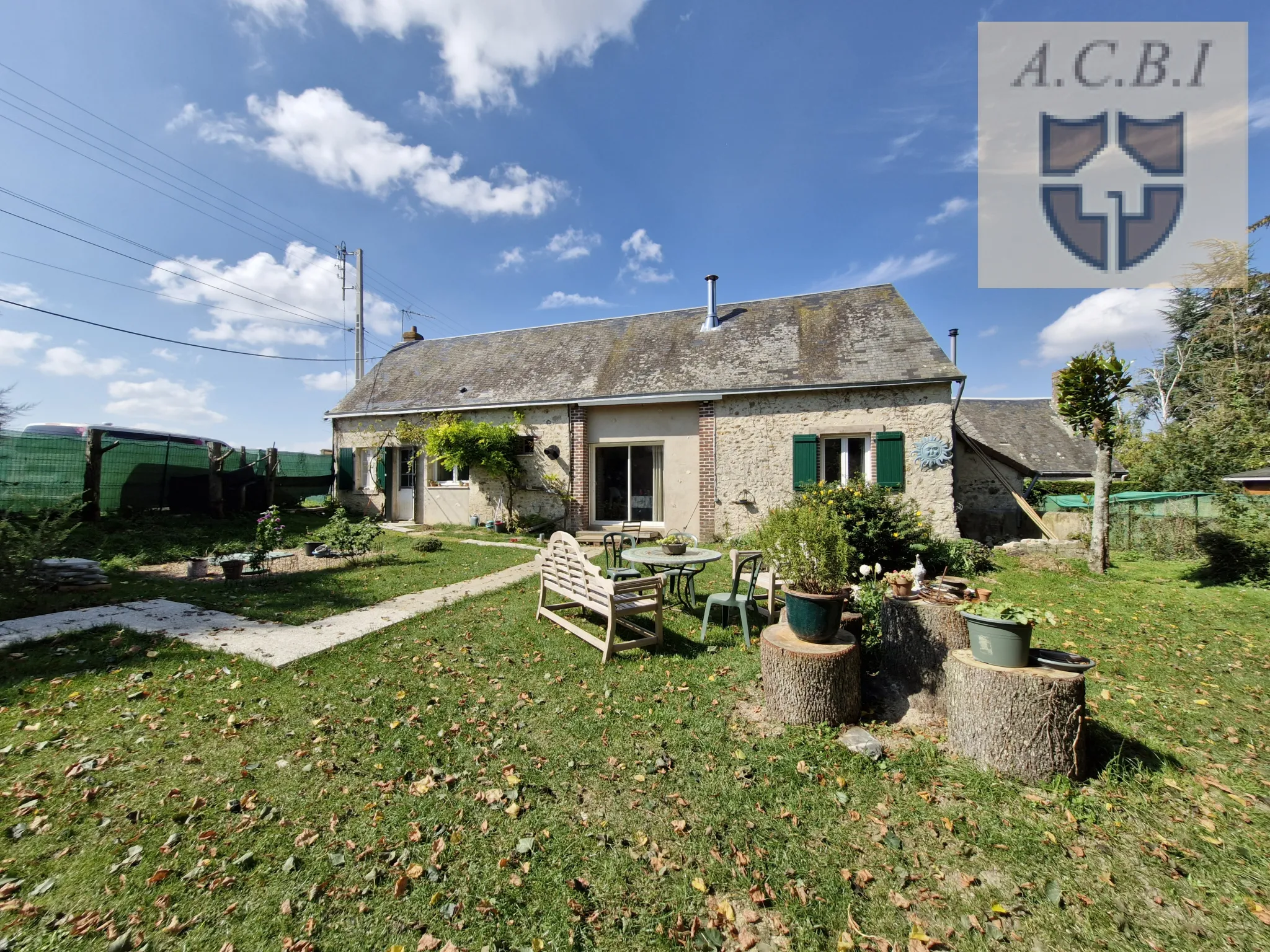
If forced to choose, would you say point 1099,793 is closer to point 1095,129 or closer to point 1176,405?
point 1095,129

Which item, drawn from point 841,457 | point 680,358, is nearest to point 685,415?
point 680,358

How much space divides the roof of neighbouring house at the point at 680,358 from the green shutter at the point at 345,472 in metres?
1.27

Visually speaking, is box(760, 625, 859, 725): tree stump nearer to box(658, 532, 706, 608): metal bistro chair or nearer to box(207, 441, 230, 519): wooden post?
box(658, 532, 706, 608): metal bistro chair

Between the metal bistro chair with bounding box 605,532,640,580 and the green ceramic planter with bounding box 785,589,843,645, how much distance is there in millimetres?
2963

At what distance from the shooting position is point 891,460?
10.4m

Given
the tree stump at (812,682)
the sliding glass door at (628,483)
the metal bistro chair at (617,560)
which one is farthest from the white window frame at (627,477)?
the tree stump at (812,682)

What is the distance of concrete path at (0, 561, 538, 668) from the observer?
188 inches

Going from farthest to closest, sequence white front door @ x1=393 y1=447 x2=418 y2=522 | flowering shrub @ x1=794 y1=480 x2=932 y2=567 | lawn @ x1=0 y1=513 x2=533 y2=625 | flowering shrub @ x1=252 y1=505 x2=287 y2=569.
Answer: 1. white front door @ x1=393 y1=447 x2=418 y2=522
2. flowering shrub @ x1=252 y1=505 x2=287 y2=569
3. flowering shrub @ x1=794 y1=480 x2=932 y2=567
4. lawn @ x1=0 y1=513 x2=533 y2=625

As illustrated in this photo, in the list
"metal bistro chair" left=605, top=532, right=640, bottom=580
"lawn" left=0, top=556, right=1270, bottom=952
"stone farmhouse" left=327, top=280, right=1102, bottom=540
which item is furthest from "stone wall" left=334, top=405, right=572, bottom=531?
"lawn" left=0, top=556, right=1270, bottom=952

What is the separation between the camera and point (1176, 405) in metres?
23.2

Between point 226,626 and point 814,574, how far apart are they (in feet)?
19.9

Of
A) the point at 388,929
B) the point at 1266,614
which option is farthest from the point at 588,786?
the point at 1266,614

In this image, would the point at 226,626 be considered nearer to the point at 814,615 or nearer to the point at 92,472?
the point at 814,615

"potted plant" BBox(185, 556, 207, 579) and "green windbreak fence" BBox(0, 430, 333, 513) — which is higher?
"green windbreak fence" BBox(0, 430, 333, 513)
